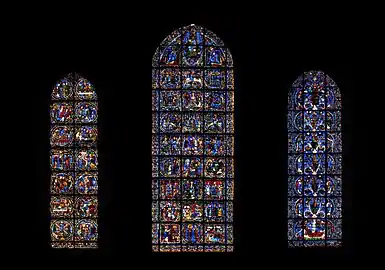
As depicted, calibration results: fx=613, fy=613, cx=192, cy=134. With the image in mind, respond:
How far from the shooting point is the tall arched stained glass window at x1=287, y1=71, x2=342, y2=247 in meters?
10.9

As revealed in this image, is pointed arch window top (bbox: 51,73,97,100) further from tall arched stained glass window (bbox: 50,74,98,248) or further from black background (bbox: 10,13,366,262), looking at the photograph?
black background (bbox: 10,13,366,262)

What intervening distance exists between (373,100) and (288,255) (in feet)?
9.99

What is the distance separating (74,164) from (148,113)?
64.9 inches

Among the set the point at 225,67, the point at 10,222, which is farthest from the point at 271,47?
the point at 10,222

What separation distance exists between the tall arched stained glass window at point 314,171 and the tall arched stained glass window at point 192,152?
44.1 inches

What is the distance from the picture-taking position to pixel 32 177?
10.7 m

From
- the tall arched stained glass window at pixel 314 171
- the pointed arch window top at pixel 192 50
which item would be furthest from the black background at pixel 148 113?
the pointed arch window top at pixel 192 50

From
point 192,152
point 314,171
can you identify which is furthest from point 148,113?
point 314,171

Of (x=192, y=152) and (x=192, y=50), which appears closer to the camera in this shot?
(x=192, y=152)

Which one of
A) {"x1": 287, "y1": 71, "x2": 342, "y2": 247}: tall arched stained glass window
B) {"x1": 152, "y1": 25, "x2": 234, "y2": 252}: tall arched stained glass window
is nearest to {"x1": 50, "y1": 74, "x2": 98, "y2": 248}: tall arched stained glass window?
{"x1": 152, "y1": 25, "x2": 234, "y2": 252}: tall arched stained glass window

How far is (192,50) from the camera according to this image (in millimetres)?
11070

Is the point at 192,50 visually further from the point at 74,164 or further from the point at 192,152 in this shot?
the point at 74,164

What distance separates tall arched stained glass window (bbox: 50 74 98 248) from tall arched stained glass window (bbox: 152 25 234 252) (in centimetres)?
112

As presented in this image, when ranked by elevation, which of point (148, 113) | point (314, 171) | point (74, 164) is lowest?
point (314, 171)
